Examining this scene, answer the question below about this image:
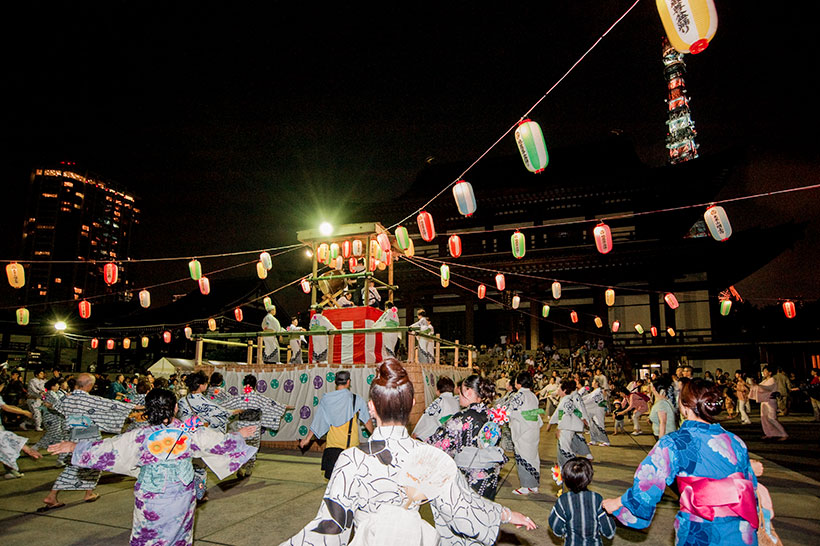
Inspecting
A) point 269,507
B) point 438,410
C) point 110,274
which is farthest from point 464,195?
A: point 110,274

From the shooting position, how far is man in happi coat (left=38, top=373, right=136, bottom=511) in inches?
197

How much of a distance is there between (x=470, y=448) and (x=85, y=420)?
15.6 ft

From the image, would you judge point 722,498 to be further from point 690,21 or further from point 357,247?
A: point 357,247

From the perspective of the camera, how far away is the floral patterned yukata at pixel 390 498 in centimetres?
195

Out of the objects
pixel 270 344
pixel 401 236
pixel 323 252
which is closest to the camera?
pixel 270 344

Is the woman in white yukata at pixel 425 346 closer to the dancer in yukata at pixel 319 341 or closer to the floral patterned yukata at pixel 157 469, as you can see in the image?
the dancer in yukata at pixel 319 341

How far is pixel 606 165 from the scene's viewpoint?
26.4 meters

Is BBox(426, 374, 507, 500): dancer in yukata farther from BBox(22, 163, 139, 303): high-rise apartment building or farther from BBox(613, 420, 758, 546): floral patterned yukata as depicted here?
BBox(22, 163, 139, 303): high-rise apartment building

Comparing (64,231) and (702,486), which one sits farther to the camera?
(64,231)

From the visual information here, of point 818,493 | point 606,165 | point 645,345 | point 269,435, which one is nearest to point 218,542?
point 269,435

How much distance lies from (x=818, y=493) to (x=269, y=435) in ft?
28.0

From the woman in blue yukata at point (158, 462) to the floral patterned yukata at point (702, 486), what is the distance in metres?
2.62

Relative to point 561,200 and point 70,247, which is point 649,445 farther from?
point 70,247

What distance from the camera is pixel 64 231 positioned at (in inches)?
3853
